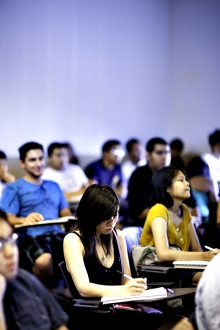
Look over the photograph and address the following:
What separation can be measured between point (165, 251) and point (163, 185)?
491 millimetres

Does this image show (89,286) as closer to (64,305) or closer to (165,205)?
(165,205)

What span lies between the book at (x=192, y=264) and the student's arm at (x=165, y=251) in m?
0.18

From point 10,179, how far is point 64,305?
1.79m

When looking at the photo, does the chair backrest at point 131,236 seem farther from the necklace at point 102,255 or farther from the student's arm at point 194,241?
the necklace at point 102,255

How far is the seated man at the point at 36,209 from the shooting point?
4367 millimetres

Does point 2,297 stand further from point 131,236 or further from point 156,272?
point 131,236

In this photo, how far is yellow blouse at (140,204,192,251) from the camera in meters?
3.62

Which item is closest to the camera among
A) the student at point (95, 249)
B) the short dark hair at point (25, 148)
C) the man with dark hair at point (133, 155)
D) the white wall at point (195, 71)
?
the student at point (95, 249)

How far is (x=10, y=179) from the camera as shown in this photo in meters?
5.84

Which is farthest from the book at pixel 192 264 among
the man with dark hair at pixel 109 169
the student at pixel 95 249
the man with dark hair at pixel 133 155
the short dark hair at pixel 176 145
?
the short dark hair at pixel 176 145

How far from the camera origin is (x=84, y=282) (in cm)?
274

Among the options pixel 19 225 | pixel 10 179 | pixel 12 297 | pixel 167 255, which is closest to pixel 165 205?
pixel 167 255

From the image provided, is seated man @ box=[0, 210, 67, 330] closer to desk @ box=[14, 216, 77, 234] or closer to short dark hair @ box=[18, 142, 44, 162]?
Answer: desk @ box=[14, 216, 77, 234]

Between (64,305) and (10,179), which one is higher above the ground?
(10,179)
